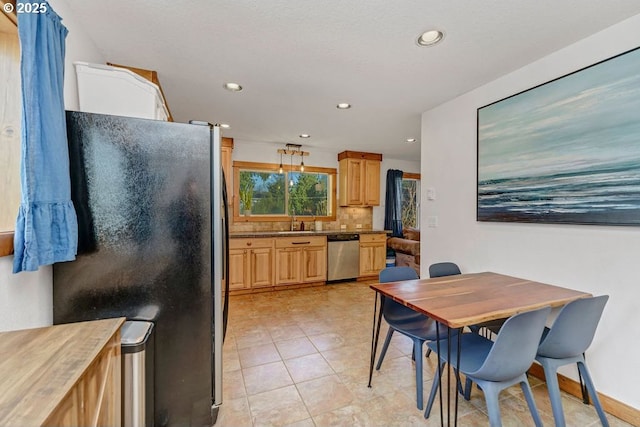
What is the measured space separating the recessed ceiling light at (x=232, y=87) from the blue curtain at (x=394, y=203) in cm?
374

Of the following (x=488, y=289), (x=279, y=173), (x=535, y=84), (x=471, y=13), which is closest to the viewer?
(x=471, y=13)

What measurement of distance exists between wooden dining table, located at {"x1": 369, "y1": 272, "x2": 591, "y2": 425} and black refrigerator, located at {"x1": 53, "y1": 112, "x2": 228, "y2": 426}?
1112 mm

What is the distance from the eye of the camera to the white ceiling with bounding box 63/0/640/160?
61.4 inches

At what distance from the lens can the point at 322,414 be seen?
5.53 feet

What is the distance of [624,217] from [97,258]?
9.60 feet

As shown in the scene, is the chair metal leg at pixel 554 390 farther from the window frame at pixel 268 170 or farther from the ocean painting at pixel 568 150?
the window frame at pixel 268 170

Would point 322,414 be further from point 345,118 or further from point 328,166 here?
point 328,166

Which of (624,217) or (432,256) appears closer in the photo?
(624,217)

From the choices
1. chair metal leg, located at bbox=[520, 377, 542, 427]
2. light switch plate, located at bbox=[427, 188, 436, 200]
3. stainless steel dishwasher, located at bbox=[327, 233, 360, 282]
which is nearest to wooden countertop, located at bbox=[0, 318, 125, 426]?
chair metal leg, located at bbox=[520, 377, 542, 427]

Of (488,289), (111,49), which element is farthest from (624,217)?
(111,49)

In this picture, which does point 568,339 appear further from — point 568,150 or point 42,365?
point 42,365

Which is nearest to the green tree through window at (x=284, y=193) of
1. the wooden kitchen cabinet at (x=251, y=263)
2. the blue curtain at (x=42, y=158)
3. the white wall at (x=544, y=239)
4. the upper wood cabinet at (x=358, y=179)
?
the upper wood cabinet at (x=358, y=179)

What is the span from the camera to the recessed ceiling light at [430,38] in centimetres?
176

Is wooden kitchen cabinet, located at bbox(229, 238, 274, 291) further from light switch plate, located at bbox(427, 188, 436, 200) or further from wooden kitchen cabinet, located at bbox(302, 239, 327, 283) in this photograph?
light switch plate, located at bbox(427, 188, 436, 200)
